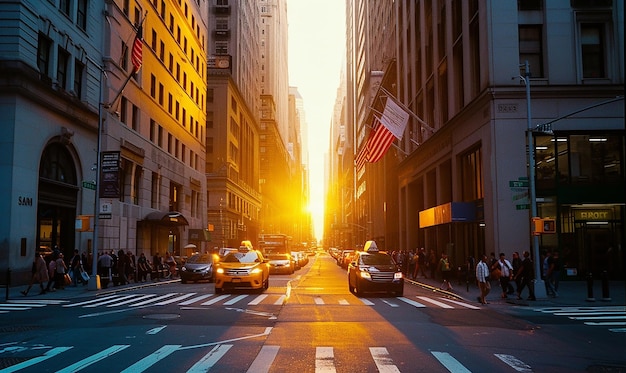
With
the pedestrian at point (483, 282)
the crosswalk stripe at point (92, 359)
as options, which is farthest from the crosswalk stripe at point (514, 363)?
the pedestrian at point (483, 282)

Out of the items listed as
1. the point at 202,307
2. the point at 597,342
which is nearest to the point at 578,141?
the point at 597,342

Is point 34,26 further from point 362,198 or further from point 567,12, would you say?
point 362,198

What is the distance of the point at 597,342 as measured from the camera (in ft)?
39.1

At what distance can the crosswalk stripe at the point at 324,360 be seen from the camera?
8688mm

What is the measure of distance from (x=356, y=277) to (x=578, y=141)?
14620mm

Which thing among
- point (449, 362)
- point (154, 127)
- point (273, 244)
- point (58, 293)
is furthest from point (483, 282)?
point (273, 244)

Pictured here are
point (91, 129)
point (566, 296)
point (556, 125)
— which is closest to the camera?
point (566, 296)

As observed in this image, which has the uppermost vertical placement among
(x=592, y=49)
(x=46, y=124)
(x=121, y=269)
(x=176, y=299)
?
(x=592, y=49)

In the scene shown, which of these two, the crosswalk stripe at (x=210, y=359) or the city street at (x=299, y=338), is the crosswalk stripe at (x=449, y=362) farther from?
the crosswalk stripe at (x=210, y=359)

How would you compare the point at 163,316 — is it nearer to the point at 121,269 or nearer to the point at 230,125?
the point at 121,269

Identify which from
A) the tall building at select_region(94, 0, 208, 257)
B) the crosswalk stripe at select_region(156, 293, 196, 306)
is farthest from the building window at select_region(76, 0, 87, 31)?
the crosswalk stripe at select_region(156, 293, 196, 306)

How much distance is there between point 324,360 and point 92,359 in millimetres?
3952

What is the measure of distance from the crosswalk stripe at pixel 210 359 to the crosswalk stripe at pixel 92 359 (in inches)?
68.5

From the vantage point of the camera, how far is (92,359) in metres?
9.41
